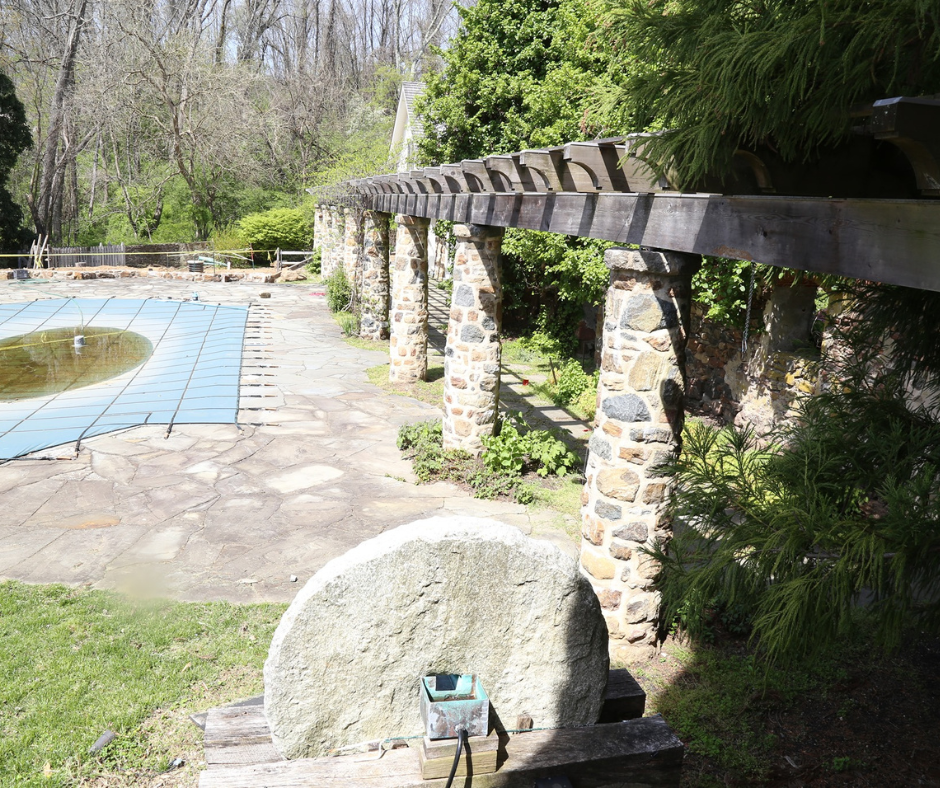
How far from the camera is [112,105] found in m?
26.9

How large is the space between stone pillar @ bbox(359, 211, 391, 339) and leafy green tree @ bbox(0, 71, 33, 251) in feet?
49.2

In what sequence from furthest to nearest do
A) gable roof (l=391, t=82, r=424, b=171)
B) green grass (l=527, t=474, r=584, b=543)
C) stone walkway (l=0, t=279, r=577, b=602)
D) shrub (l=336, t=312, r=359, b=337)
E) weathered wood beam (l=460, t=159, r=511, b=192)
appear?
1. gable roof (l=391, t=82, r=424, b=171)
2. shrub (l=336, t=312, r=359, b=337)
3. green grass (l=527, t=474, r=584, b=543)
4. weathered wood beam (l=460, t=159, r=511, b=192)
5. stone walkway (l=0, t=279, r=577, b=602)

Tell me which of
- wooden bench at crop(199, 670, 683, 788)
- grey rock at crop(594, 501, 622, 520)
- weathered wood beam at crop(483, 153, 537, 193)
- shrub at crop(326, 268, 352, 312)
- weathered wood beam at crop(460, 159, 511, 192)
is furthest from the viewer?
shrub at crop(326, 268, 352, 312)

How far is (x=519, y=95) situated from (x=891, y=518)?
42.1 ft

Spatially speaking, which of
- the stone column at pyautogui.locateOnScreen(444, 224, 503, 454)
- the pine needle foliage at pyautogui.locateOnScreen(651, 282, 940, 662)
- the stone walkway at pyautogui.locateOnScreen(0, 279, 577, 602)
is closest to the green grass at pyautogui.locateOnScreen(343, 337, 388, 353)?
the stone walkway at pyautogui.locateOnScreen(0, 279, 577, 602)

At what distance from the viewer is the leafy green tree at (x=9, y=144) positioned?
2298cm

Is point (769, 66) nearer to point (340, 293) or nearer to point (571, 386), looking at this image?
point (571, 386)

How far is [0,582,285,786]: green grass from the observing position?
3.82 meters

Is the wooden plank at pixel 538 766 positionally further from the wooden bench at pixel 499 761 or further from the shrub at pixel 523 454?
the shrub at pixel 523 454

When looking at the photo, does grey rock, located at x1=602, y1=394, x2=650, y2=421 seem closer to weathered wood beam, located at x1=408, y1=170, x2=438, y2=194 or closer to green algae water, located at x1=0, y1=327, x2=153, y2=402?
weathered wood beam, located at x1=408, y1=170, x2=438, y2=194

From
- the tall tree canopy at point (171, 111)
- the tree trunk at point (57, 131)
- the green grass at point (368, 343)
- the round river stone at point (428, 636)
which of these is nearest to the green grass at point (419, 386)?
the green grass at point (368, 343)

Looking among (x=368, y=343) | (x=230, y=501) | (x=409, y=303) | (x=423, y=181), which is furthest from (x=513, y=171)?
(x=368, y=343)

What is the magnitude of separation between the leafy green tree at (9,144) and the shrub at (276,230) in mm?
7309

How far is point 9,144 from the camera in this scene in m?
23.5
